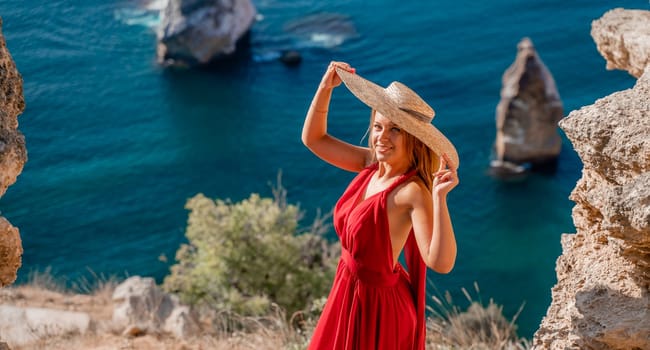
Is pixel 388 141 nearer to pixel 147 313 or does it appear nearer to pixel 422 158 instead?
pixel 422 158

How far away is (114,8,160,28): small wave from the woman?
23739 mm

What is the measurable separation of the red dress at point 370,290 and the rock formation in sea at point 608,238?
712 millimetres

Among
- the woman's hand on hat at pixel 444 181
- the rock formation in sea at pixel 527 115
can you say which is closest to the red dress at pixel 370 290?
the woman's hand on hat at pixel 444 181

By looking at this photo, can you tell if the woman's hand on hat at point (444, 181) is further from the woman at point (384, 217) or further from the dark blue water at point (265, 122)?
the dark blue water at point (265, 122)

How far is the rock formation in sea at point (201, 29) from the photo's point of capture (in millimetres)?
31906

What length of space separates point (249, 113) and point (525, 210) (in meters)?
9.65

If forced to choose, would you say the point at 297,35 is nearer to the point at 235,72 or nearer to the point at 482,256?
the point at 235,72

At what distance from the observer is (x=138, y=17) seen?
30484mm

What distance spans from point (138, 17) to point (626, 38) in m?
26.0

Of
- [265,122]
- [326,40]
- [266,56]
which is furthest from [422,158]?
[326,40]

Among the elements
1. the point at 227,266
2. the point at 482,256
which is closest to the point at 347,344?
the point at 227,266

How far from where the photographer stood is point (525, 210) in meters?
25.9

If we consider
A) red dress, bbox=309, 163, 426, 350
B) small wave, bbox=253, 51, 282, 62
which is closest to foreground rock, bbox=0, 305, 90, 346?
red dress, bbox=309, 163, 426, 350

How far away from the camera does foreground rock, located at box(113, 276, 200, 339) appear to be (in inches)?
346
